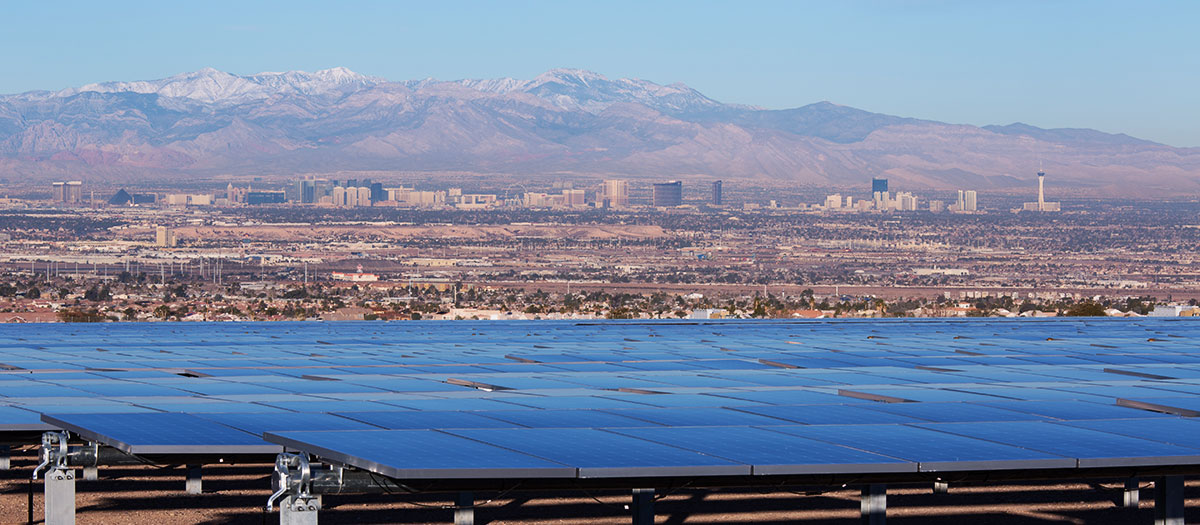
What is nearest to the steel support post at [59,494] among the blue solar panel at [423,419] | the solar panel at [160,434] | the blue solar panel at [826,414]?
the solar panel at [160,434]

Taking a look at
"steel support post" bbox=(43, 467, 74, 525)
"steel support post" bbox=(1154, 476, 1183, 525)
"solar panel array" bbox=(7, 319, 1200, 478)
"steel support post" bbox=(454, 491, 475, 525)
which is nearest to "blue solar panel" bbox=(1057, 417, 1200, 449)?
"solar panel array" bbox=(7, 319, 1200, 478)

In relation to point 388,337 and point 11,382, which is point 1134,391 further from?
point 388,337

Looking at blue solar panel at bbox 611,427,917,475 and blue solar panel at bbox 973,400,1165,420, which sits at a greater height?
blue solar panel at bbox 611,427,917,475

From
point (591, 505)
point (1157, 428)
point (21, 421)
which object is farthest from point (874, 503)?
point (21, 421)

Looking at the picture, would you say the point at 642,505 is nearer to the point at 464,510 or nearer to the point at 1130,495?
the point at 464,510

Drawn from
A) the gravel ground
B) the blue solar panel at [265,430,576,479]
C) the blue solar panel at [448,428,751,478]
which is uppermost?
the blue solar panel at [265,430,576,479]

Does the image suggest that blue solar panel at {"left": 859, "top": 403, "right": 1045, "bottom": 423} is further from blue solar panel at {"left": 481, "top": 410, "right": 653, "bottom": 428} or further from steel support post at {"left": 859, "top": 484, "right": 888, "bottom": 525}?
blue solar panel at {"left": 481, "top": 410, "right": 653, "bottom": 428}
